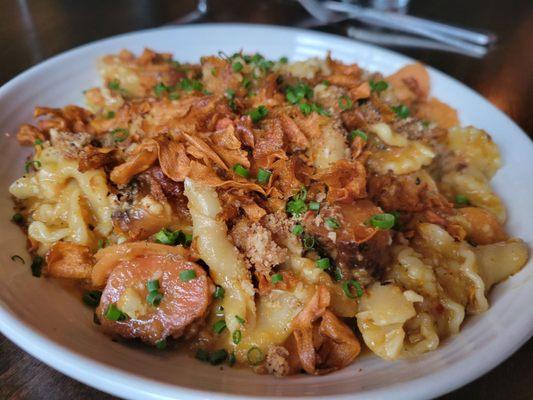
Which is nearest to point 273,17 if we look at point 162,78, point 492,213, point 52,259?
point 162,78

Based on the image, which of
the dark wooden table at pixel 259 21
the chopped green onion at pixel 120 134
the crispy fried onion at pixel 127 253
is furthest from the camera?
the dark wooden table at pixel 259 21

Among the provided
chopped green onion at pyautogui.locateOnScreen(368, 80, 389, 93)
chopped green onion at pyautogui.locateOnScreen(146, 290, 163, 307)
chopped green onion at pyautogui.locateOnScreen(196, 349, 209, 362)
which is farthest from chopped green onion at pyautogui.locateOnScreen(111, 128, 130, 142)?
chopped green onion at pyautogui.locateOnScreen(368, 80, 389, 93)

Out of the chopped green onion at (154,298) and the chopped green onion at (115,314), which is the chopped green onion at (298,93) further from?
the chopped green onion at (115,314)

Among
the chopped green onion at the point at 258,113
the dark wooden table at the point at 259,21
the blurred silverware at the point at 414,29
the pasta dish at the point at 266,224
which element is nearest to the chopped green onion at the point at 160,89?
the pasta dish at the point at 266,224

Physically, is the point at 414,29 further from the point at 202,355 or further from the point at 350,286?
the point at 202,355

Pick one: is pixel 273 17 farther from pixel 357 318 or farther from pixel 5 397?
pixel 5 397

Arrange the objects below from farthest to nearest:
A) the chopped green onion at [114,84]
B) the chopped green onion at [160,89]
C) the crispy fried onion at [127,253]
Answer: the chopped green onion at [114,84]
the chopped green onion at [160,89]
the crispy fried onion at [127,253]

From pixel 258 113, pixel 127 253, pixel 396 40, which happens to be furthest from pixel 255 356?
pixel 396 40
